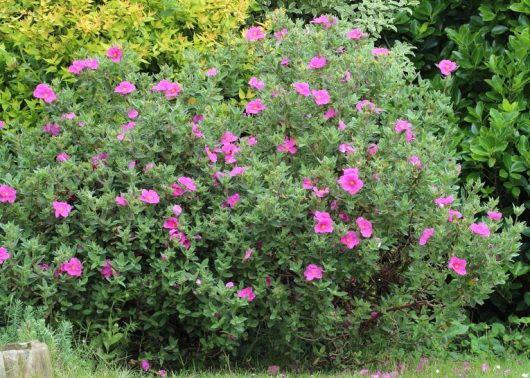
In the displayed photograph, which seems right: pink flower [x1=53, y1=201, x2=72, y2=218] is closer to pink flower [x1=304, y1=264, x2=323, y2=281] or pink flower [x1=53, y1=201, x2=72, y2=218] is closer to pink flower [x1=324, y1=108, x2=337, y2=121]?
pink flower [x1=304, y1=264, x2=323, y2=281]

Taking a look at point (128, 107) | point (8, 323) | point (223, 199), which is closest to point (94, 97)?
point (128, 107)

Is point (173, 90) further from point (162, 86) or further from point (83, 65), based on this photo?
point (83, 65)

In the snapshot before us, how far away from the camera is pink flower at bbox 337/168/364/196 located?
436 cm

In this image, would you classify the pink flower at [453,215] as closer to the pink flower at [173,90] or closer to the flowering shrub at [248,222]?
the flowering shrub at [248,222]

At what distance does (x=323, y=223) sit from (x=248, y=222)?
374 millimetres

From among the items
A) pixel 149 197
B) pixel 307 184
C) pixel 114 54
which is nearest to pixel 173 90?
pixel 114 54

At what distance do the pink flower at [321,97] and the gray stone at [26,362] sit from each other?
1.84 meters

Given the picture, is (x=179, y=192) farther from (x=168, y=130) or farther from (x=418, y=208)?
(x=418, y=208)

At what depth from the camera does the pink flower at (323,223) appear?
14.2 feet

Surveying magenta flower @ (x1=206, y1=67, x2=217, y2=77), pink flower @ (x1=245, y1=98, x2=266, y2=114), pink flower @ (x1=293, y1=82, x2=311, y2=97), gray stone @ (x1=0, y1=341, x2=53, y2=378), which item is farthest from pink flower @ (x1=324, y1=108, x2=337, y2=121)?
gray stone @ (x1=0, y1=341, x2=53, y2=378)

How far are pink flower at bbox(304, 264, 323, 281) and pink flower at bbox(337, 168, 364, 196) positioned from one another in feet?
1.28

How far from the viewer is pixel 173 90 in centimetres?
493

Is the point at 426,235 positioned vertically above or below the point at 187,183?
below

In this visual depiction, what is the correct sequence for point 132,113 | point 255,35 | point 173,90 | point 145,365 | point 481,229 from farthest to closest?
point 255,35 < point 173,90 < point 132,113 < point 145,365 < point 481,229
